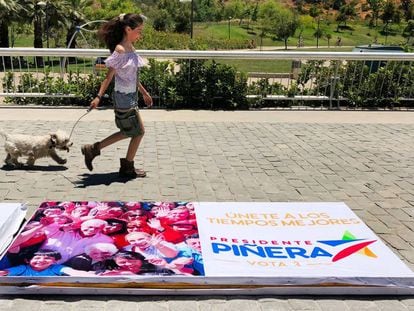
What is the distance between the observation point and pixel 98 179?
5656 mm

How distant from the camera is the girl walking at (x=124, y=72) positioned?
511 centimetres

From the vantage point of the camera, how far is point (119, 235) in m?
3.93

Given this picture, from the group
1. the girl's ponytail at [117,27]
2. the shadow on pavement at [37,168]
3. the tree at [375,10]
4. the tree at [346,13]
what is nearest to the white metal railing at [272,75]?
the shadow on pavement at [37,168]

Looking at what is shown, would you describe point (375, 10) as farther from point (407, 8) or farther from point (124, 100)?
point (124, 100)

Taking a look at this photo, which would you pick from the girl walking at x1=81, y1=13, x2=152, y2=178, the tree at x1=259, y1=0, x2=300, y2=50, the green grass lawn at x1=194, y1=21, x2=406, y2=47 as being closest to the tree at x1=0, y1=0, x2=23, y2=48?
the girl walking at x1=81, y1=13, x2=152, y2=178

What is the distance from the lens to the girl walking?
511 cm

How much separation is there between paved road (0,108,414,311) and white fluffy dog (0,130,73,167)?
238 millimetres

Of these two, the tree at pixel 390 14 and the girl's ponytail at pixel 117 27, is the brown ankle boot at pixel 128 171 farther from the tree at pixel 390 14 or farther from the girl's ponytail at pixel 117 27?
the tree at pixel 390 14

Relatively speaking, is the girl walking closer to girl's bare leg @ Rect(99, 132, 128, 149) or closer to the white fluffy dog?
girl's bare leg @ Rect(99, 132, 128, 149)

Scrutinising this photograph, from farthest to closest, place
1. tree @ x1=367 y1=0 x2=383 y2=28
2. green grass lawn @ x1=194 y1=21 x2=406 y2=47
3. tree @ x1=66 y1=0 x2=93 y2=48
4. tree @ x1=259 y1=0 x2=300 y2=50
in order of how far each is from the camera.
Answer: tree @ x1=367 y1=0 x2=383 y2=28, green grass lawn @ x1=194 y1=21 x2=406 y2=47, tree @ x1=259 y1=0 x2=300 y2=50, tree @ x1=66 y1=0 x2=93 y2=48

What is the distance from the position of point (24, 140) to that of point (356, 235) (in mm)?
4014

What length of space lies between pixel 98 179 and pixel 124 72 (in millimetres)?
1366

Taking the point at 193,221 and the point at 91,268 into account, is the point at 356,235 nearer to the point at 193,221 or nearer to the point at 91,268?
the point at 193,221

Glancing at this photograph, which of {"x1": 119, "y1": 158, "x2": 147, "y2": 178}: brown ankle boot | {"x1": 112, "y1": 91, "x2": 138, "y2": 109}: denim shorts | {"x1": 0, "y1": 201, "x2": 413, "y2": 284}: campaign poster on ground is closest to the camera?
{"x1": 0, "y1": 201, "x2": 413, "y2": 284}: campaign poster on ground
